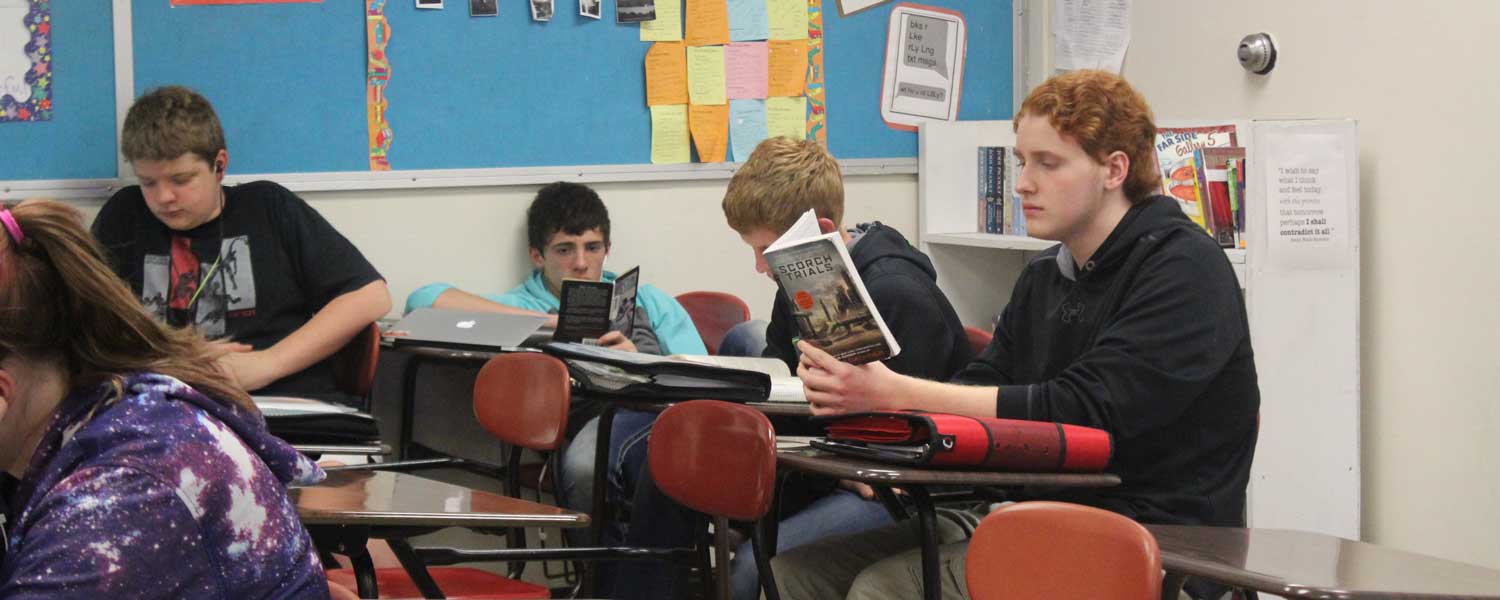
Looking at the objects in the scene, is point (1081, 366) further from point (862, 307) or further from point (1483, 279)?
point (1483, 279)

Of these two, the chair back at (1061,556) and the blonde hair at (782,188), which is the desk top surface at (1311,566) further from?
the blonde hair at (782,188)

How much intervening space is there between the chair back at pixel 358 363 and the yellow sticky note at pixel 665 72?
1.11 m

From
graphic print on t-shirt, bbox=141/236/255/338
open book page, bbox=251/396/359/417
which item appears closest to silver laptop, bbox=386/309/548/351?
graphic print on t-shirt, bbox=141/236/255/338

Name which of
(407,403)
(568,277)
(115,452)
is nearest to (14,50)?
(407,403)

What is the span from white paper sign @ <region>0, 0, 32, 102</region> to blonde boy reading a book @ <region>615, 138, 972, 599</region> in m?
2.11

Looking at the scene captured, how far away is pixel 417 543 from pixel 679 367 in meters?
1.88

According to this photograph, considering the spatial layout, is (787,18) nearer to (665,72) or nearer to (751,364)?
(665,72)

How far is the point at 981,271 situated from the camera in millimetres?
4430

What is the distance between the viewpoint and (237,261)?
353 centimetres

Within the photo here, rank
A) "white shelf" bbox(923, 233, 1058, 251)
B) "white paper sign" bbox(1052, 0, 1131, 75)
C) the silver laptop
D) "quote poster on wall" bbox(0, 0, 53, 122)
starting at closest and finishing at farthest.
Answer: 1. the silver laptop
2. "quote poster on wall" bbox(0, 0, 53, 122)
3. "white shelf" bbox(923, 233, 1058, 251)
4. "white paper sign" bbox(1052, 0, 1131, 75)

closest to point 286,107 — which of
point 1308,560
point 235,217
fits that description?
point 235,217

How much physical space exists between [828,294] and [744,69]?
7.83 ft

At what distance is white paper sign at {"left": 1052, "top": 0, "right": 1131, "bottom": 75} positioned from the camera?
408 centimetres

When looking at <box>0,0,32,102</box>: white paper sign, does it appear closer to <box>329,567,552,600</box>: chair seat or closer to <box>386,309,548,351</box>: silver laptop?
<box>386,309,548,351</box>: silver laptop
